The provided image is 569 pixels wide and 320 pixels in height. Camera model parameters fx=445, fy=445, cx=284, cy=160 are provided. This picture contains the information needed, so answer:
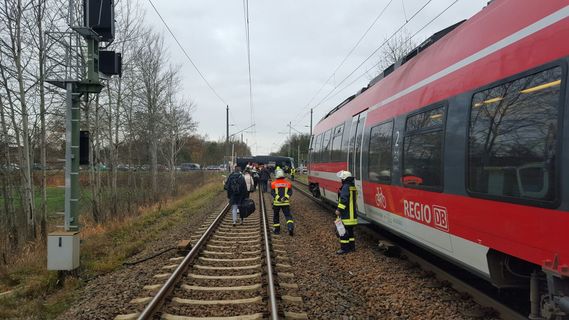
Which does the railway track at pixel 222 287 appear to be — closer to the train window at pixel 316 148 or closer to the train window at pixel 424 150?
the train window at pixel 424 150

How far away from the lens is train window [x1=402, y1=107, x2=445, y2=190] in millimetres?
5824

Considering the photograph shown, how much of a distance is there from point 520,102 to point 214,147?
97398 mm

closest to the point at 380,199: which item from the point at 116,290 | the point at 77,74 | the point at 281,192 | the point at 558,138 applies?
the point at 281,192

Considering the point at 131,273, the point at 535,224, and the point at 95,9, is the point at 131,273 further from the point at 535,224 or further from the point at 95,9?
the point at 535,224

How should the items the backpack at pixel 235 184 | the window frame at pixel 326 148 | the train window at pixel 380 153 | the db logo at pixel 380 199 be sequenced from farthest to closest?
the window frame at pixel 326 148 < the backpack at pixel 235 184 < the db logo at pixel 380 199 < the train window at pixel 380 153

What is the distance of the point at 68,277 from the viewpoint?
7375 millimetres

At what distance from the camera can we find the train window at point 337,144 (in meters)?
13.4

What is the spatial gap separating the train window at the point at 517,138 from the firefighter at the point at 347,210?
15.0 feet

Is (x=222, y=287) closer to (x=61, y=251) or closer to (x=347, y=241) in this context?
(x=61, y=251)

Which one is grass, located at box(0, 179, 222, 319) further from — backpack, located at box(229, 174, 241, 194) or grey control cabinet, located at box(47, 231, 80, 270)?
backpack, located at box(229, 174, 241, 194)

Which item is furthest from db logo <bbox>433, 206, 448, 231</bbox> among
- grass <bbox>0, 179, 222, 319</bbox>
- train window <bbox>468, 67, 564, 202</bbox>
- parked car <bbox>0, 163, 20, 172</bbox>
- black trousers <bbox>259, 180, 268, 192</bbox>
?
black trousers <bbox>259, 180, 268, 192</bbox>

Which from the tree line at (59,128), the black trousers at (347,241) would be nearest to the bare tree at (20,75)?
the tree line at (59,128)

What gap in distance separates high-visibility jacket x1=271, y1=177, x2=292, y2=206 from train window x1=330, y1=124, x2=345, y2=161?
2.12 metres

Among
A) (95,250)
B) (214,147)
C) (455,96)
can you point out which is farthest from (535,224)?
(214,147)
